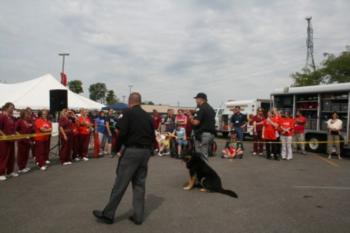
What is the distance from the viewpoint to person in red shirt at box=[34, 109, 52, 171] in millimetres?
9141

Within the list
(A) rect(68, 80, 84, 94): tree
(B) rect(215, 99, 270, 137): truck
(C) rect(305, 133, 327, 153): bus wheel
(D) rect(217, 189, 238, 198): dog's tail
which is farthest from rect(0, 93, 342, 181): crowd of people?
(A) rect(68, 80, 84, 94): tree

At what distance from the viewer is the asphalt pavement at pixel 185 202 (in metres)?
4.52

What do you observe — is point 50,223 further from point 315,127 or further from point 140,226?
point 315,127

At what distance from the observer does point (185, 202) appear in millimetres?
5789

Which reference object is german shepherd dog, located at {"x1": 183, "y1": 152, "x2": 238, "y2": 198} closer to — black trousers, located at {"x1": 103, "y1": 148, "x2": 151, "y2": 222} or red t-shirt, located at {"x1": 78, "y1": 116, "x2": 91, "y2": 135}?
black trousers, located at {"x1": 103, "y1": 148, "x2": 151, "y2": 222}

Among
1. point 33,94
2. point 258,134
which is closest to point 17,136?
point 258,134

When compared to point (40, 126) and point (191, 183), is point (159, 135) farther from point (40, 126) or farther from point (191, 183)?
point (191, 183)

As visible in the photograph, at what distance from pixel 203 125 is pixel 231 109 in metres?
15.9

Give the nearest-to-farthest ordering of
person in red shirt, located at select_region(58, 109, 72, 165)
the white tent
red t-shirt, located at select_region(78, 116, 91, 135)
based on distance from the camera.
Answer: person in red shirt, located at select_region(58, 109, 72, 165)
red t-shirt, located at select_region(78, 116, 91, 135)
the white tent

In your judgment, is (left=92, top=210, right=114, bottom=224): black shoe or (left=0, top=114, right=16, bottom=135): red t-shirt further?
(left=0, top=114, right=16, bottom=135): red t-shirt

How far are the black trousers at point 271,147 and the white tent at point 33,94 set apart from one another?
45.2 feet

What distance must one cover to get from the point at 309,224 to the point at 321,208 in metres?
1.02

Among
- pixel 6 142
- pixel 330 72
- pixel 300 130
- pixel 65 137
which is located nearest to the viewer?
pixel 6 142

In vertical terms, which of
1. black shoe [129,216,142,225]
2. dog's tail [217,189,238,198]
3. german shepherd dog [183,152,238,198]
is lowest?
black shoe [129,216,142,225]
